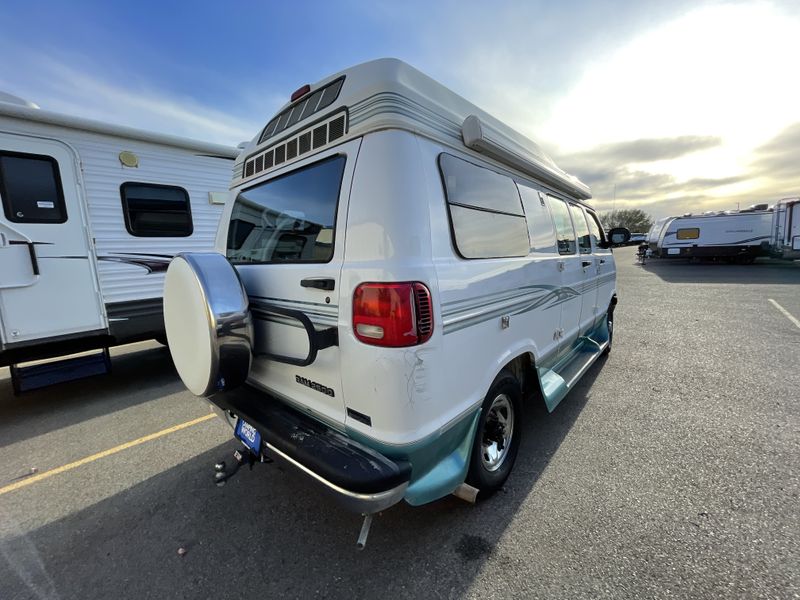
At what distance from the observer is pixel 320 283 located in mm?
1915

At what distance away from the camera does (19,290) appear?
3783 mm

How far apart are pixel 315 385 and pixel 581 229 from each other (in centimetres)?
358

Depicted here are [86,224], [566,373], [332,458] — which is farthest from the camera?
[86,224]

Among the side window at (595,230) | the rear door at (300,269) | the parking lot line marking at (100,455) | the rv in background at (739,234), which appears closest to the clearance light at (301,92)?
the rear door at (300,269)

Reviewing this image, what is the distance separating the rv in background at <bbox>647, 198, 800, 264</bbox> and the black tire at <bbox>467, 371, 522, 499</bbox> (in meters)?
21.0

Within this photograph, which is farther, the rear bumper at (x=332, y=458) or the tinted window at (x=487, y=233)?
the tinted window at (x=487, y=233)

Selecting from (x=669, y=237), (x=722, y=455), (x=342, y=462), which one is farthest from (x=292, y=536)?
(x=669, y=237)

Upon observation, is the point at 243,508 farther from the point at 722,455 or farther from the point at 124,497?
→ the point at 722,455

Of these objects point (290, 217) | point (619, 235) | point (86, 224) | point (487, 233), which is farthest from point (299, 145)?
point (619, 235)

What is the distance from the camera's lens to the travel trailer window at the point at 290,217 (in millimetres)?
2025

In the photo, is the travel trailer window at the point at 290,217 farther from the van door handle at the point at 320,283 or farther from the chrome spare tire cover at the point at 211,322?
the chrome spare tire cover at the point at 211,322

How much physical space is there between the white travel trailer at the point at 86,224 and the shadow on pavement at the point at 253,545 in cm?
256

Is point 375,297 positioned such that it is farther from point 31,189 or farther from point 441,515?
point 31,189

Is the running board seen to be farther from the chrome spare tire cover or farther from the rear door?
the chrome spare tire cover
